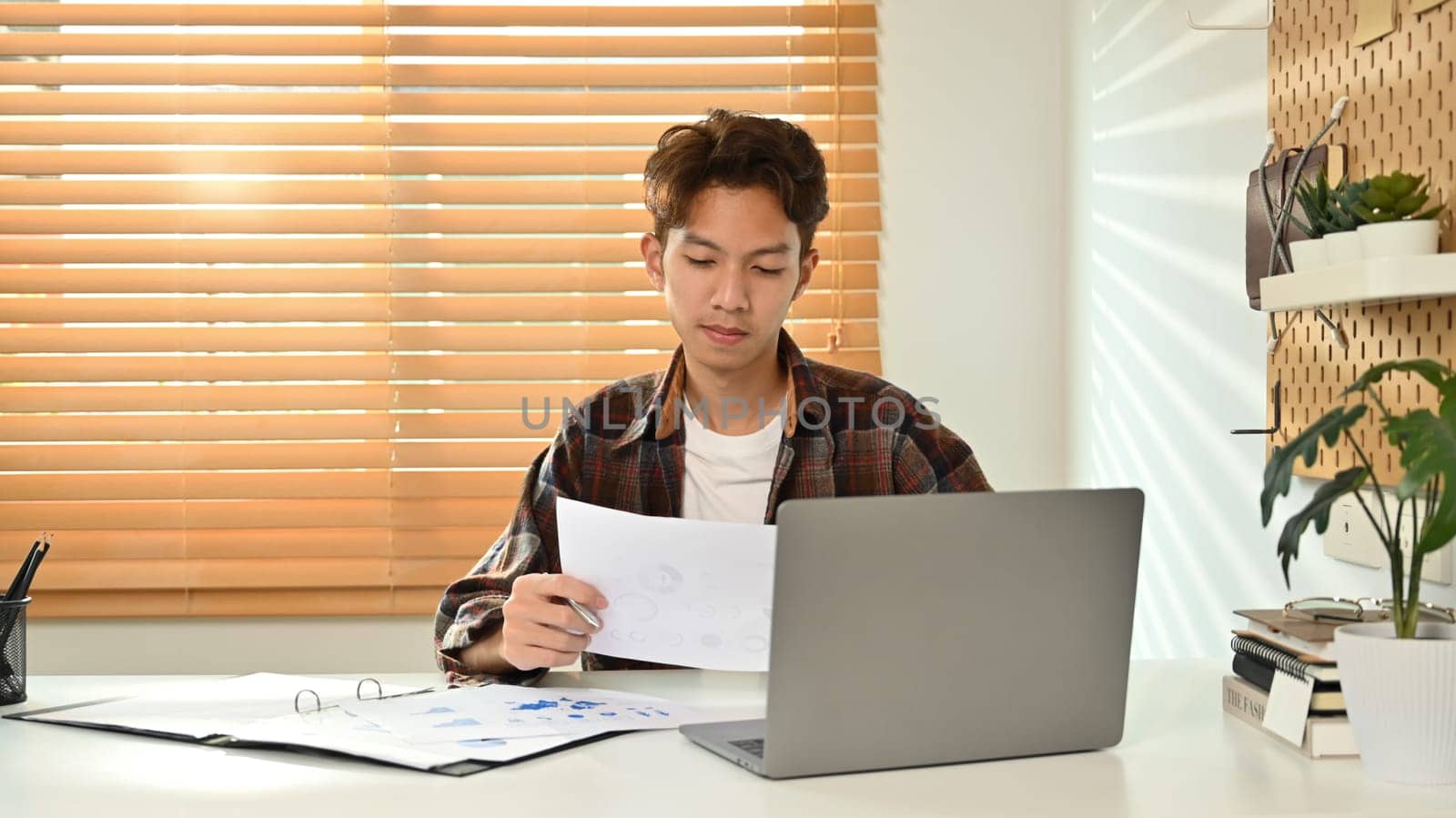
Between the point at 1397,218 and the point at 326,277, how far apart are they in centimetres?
195

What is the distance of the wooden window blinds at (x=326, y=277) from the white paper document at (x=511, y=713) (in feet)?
4.34

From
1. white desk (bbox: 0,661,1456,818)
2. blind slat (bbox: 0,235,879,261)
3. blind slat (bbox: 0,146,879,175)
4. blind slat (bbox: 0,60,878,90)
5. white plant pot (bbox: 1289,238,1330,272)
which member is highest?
blind slat (bbox: 0,60,878,90)

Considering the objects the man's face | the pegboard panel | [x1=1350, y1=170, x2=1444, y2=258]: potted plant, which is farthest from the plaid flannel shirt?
[x1=1350, y1=170, x2=1444, y2=258]: potted plant

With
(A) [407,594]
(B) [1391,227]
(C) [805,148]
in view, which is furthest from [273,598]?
(B) [1391,227]

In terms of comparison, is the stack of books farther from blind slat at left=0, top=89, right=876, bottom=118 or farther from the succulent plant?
blind slat at left=0, top=89, right=876, bottom=118

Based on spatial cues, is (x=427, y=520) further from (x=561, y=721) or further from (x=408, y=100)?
(x=561, y=721)

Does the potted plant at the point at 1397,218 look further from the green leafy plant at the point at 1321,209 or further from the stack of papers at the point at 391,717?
the stack of papers at the point at 391,717

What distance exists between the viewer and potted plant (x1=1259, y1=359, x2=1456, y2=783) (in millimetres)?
974

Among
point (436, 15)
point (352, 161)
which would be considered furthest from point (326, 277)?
point (436, 15)

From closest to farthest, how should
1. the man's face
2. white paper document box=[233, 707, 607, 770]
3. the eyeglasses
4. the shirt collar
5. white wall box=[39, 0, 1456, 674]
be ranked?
1. white paper document box=[233, 707, 607, 770]
2. the eyeglasses
3. the man's face
4. the shirt collar
5. white wall box=[39, 0, 1456, 674]

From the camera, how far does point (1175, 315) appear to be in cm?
200

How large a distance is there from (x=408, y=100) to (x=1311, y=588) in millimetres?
1863

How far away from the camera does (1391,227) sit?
4.08 feet

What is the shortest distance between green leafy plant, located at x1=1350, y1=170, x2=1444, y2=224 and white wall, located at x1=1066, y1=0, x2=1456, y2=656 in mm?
371
